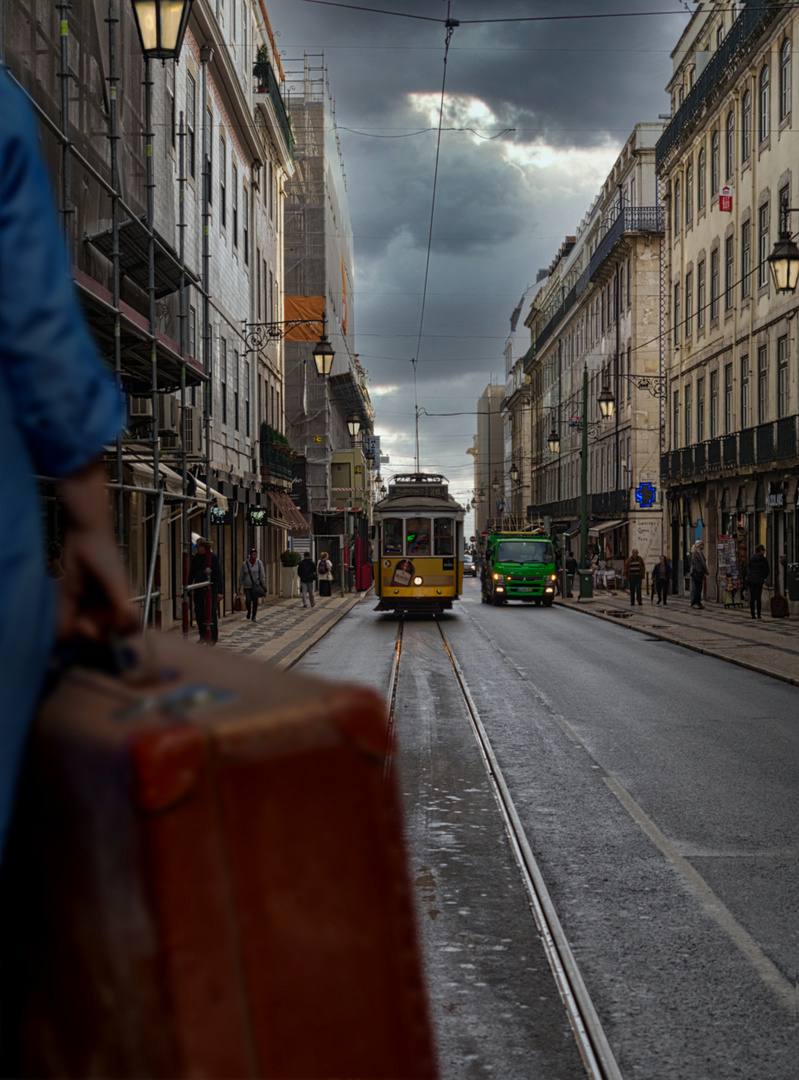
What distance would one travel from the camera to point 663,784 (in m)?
8.95

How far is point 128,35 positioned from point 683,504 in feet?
101

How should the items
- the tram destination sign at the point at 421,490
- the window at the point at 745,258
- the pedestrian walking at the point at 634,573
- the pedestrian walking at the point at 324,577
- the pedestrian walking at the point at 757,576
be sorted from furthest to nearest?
the pedestrian walking at the point at 324,577 < the window at the point at 745,258 < the pedestrian walking at the point at 634,573 < the tram destination sign at the point at 421,490 < the pedestrian walking at the point at 757,576

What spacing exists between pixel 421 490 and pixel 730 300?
1272 centimetres

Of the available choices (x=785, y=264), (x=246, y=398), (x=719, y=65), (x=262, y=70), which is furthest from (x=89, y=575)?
(x=719, y=65)

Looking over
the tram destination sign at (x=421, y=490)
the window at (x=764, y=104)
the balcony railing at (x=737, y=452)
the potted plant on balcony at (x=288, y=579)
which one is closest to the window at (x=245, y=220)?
the tram destination sign at (x=421, y=490)

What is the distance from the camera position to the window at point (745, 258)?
36.8 meters

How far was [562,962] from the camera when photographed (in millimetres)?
5078

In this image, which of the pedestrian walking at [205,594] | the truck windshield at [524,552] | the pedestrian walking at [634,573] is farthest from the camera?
the truck windshield at [524,552]

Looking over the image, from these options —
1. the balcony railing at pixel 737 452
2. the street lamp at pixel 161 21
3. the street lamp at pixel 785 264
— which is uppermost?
the street lamp at pixel 785 264

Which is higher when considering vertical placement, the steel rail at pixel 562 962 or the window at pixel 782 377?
the window at pixel 782 377

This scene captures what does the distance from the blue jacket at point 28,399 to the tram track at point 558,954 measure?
11.3 feet

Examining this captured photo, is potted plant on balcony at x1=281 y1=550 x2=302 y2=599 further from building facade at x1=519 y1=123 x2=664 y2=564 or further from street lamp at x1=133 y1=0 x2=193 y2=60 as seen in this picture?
street lamp at x1=133 y1=0 x2=193 y2=60

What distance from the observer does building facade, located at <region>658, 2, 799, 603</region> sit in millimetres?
32938

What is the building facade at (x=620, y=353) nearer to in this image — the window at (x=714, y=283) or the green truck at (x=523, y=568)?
the window at (x=714, y=283)
